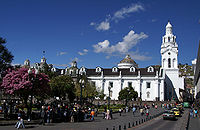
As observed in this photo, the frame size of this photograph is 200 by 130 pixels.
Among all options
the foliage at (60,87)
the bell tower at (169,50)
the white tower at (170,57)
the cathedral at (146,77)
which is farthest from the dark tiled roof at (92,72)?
the foliage at (60,87)

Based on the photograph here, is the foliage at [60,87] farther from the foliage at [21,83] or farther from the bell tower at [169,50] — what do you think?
the bell tower at [169,50]

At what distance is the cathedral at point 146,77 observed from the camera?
7175 cm

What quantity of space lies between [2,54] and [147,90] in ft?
183

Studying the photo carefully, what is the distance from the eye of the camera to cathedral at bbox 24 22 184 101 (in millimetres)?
71750

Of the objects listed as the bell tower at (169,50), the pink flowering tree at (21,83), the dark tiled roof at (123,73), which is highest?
the bell tower at (169,50)

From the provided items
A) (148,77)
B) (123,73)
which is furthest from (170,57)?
(123,73)

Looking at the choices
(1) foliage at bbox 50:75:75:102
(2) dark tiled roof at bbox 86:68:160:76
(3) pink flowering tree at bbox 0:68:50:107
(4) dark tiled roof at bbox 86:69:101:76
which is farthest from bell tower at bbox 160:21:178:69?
(3) pink flowering tree at bbox 0:68:50:107

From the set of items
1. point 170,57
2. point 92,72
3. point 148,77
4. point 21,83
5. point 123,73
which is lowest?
point 21,83

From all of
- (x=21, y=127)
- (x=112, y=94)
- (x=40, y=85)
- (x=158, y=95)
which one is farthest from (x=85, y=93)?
(x=21, y=127)

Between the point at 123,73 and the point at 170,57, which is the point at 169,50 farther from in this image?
the point at 123,73

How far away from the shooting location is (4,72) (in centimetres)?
2478

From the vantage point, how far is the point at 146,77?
238ft

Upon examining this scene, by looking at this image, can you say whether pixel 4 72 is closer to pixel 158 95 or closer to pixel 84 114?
pixel 84 114

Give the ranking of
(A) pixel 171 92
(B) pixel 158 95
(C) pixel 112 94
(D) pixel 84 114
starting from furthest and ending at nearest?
(A) pixel 171 92 < (C) pixel 112 94 < (B) pixel 158 95 < (D) pixel 84 114
